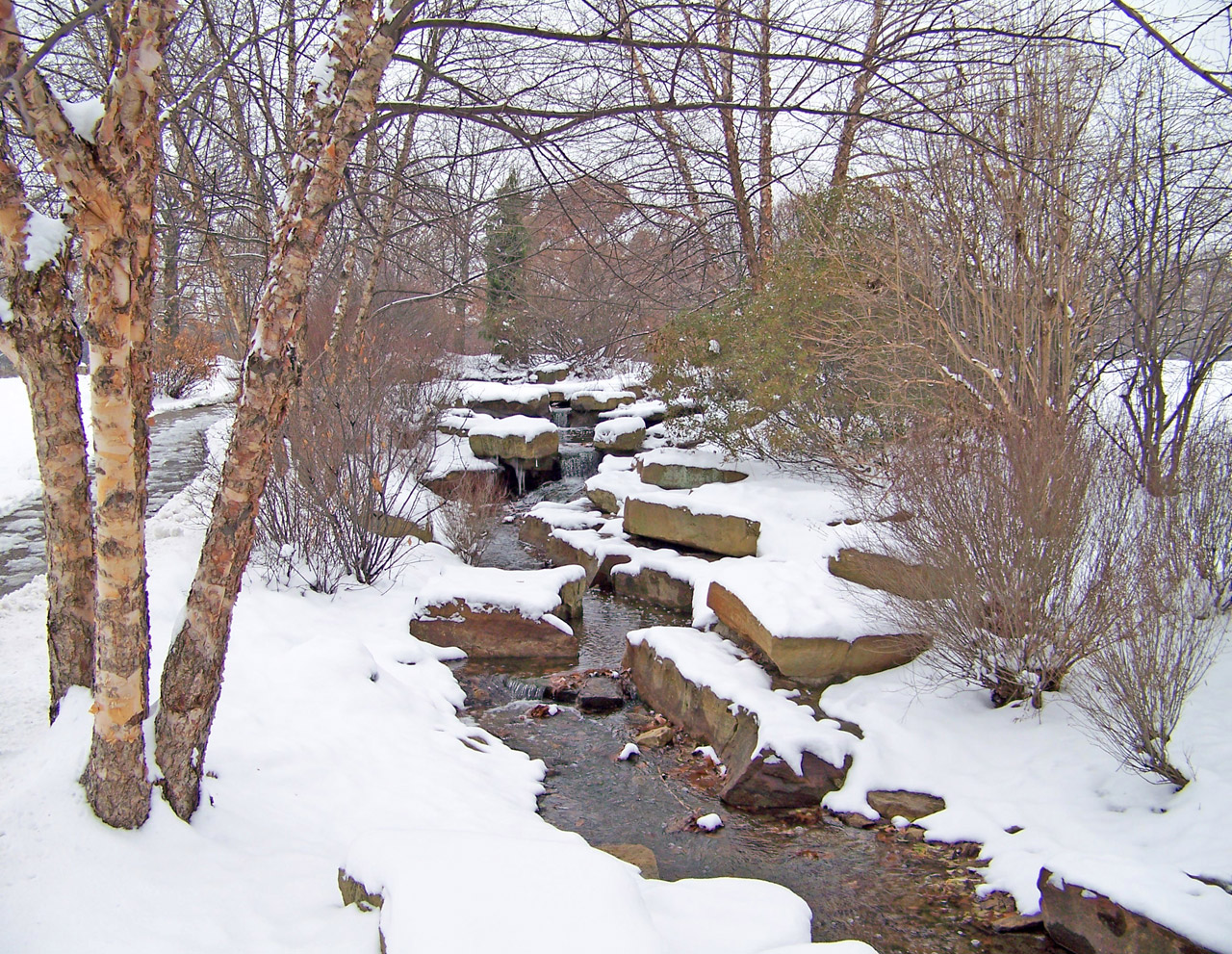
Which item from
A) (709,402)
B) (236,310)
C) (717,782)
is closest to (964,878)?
(717,782)

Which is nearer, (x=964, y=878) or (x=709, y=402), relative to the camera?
(x=964, y=878)

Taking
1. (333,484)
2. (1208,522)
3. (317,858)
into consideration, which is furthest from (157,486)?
(1208,522)

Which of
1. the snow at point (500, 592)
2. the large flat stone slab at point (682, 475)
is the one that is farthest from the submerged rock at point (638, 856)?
the large flat stone slab at point (682, 475)

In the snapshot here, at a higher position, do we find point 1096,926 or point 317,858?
point 317,858

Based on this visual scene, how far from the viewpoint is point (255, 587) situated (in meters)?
7.10

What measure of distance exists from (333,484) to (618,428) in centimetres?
679

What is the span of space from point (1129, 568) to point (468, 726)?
13.7 ft

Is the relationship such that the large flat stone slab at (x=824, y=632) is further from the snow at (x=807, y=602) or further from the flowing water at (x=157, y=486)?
the flowing water at (x=157, y=486)

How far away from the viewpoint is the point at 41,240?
2.61 metres

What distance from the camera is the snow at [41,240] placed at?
8.50 feet

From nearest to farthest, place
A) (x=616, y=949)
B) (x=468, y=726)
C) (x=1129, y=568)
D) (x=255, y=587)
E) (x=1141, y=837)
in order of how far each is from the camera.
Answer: (x=616, y=949)
(x=1141, y=837)
(x=1129, y=568)
(x=468, y=726)
(x=255, y=587)

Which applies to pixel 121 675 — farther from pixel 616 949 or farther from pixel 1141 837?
pixel 1141 837

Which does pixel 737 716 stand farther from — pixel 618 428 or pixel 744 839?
pixel 618 428

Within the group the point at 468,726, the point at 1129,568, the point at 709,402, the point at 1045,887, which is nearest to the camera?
the point at 1045,887
